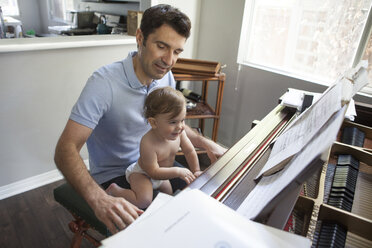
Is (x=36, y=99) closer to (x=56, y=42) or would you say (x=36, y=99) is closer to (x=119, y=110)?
(x=56, y=42)

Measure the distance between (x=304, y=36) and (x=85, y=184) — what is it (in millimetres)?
1987

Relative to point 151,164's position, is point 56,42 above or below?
above

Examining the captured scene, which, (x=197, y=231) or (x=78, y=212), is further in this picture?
(x=78, y=212)

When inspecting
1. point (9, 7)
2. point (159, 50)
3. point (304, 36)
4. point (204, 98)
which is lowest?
point (204, 98)

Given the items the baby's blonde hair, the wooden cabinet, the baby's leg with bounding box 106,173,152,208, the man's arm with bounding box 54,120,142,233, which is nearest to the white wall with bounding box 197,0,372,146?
the wooden cabinet

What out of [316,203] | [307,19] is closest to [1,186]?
[316,203]

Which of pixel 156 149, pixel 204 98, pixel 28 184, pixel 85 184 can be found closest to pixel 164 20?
pixel 156 149

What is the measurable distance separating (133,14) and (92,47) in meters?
0.45

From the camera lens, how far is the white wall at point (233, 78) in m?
2.24

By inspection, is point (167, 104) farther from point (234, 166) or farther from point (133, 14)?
point (133, 14)

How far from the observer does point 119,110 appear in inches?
46.5

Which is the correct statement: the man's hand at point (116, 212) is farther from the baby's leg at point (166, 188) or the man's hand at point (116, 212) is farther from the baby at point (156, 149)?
the baby's leg at point (166, 188)

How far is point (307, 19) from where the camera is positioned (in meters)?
2.04

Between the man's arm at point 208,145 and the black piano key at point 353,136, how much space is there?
554 millimetres
